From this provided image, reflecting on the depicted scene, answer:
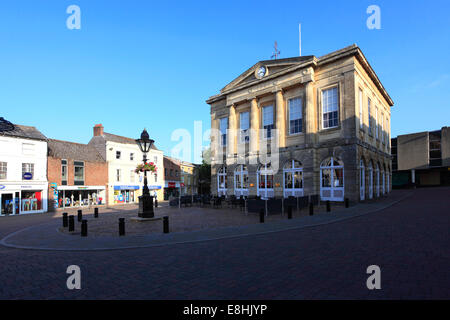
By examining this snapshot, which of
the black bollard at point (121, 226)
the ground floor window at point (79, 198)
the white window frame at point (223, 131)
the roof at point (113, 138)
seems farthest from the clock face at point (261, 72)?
the ground floor window at point (79, 198)

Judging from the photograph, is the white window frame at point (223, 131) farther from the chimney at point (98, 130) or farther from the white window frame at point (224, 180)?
the chimney at point (98, 130)

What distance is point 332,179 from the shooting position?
65.4ft

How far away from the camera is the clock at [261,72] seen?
82.0 feet

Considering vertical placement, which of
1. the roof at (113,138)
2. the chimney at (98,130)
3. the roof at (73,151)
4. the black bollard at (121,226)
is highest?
the chimney at (98,130)

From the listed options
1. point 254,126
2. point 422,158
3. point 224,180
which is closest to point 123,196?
point 224,180

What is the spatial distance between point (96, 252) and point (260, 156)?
19.2 metres

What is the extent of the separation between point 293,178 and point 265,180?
294cm

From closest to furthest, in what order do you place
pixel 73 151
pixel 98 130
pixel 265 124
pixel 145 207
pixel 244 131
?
pixel 145 207 → pixel 265 124 → pixel 244 131 → pixel 73 151 → pixel 98 130

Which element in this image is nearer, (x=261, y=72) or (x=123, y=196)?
(x=261, y=72)

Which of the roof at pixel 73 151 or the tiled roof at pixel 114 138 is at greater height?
the tiled roof at pixel 114 138

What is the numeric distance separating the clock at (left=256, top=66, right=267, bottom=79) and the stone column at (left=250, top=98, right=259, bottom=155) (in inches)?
97.7

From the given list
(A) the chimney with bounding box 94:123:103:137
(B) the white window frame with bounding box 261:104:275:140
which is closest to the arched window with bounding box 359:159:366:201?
(B) the white window frame with bounding box 261:104:275:140

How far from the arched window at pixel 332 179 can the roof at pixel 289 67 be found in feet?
27.5

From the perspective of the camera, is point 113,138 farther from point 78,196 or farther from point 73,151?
point 78,196
